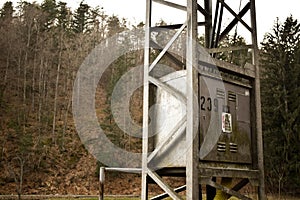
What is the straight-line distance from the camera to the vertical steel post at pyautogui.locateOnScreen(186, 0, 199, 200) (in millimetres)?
4887

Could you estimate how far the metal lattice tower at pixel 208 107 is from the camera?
507cm

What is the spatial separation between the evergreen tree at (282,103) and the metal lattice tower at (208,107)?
48.4 ft

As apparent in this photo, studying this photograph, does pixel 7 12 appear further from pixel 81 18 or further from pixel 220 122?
pixel 220 122

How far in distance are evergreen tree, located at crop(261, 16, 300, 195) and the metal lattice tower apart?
14751 mm

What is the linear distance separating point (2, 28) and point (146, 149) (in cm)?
2706

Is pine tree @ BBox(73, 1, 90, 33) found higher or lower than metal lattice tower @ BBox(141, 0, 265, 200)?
higher

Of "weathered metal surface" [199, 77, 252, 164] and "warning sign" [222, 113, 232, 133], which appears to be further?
"warning sign" [222, 113, 232, 133]

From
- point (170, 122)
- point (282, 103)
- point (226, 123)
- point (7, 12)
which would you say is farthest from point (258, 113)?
point (7, 12)

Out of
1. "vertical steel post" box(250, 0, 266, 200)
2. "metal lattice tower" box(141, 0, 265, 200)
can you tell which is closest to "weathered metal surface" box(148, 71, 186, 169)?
"metal lattice tower" box(141, 0, 265, 200)

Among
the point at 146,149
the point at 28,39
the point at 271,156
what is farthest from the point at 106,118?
the point at 146,149

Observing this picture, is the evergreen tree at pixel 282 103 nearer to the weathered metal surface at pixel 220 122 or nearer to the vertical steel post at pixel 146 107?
the weathered metal surface at pixel 220 122

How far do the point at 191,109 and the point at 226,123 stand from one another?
835 millimetres

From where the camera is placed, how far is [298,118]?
865 inches

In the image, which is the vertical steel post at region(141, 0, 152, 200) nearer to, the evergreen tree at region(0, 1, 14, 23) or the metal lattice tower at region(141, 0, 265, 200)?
the metal lattice tower at region(141, 0, 265, 200)
